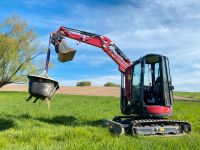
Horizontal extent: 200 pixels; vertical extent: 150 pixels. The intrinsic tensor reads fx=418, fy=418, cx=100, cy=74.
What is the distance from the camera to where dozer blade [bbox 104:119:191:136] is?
1347 centimetres

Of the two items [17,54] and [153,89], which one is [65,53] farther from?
[17,54]

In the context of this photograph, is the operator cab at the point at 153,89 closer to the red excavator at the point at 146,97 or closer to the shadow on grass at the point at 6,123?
the red excavator at the point at 146,97

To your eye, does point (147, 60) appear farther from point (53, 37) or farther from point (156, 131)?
point (53, 37)

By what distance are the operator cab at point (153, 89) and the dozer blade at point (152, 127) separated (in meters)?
0.33

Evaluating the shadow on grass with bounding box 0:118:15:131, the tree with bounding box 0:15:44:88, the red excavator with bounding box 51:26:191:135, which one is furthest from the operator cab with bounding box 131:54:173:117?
the tree with bounding box 0:15:44:88

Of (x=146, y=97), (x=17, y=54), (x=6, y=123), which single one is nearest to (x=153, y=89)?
(x=146, y=97)

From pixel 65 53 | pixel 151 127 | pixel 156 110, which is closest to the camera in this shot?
pixel 151 127

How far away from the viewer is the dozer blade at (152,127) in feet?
44.2

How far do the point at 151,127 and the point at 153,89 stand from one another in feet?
4.81

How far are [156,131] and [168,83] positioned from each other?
173 cm

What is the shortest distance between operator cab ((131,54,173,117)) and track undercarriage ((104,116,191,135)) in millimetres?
328

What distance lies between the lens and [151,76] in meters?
14.7

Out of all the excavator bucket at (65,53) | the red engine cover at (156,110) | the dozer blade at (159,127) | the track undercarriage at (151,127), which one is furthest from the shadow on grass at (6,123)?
the red engine cover at (156,110)

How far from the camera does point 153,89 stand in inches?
570
